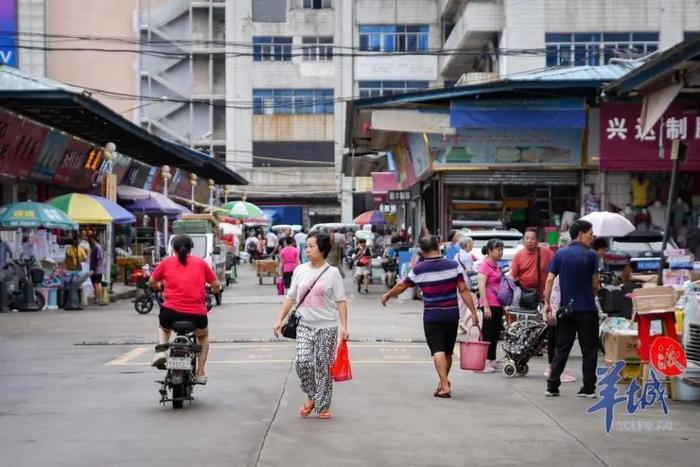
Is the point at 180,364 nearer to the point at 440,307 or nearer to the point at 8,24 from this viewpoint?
the point at 440,307

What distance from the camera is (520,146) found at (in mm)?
27297

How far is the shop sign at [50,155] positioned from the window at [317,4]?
132 ft

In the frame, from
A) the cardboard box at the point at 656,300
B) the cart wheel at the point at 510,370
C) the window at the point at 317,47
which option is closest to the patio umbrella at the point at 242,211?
the window at the point at 317,47

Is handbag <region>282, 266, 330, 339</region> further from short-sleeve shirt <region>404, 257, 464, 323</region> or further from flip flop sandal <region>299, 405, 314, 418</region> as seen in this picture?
short-sleeve shirt <region>404, 257, 464, 323</region>

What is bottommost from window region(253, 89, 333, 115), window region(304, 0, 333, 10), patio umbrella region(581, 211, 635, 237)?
patio umbrella region(581, 211, 635, 237)

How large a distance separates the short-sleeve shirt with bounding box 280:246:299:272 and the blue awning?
507 centimetres

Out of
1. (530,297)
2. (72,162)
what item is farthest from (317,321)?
(72,162)

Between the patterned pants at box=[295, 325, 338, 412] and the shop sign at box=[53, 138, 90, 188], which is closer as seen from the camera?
the patterned pants at box=[295, 325, 338, 412]

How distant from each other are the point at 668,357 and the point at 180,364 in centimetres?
462

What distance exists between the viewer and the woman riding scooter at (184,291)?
1181 centimetres

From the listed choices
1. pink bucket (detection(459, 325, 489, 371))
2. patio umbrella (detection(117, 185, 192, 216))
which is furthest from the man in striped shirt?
patio umbrella (detection(117, 185, 192, 216))

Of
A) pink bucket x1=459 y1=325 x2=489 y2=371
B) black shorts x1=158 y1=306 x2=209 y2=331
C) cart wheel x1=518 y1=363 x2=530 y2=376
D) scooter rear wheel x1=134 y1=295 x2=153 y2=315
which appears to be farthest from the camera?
scooter rear wheel x1=134 y1=295 x2=153 y2=315

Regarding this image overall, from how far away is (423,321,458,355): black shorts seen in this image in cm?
1223

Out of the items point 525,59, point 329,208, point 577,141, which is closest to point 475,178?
point 577,141
